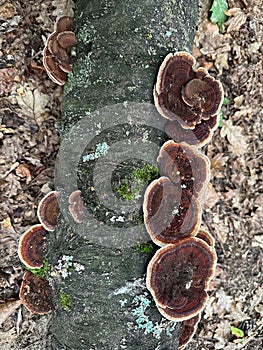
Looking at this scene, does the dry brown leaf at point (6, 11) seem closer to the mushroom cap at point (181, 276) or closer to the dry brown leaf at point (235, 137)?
the dry brown leaf at point (235, 137)

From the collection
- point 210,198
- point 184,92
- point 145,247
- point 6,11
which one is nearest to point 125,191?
point 145,247

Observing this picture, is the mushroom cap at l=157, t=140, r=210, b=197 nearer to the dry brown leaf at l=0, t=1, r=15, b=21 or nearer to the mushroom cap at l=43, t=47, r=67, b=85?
the mushroom cap at l=43, t=47, r=67, b=85

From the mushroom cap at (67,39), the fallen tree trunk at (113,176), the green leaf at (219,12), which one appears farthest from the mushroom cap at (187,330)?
the green leaf at (219,12)

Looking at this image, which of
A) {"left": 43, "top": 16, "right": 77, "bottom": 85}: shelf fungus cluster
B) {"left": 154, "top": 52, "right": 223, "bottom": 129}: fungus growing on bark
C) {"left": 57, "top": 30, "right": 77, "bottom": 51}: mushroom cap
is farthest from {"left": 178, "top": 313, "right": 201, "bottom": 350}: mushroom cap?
{"left": 57, "top": 30, "right": 77, "bottom": 51}: mushroom cap

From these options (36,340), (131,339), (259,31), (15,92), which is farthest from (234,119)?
(36,340)

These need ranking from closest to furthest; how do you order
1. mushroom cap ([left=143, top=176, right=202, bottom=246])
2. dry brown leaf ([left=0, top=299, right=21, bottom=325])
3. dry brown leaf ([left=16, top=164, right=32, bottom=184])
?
mushroom cap ([left=143, top=176, right=202, bottom=246]) → dry brown leaf ([left=0, top=299, right=21, bottom=325]) → dry brown leaf ([left=16, top=164, right=32, bottom=184])

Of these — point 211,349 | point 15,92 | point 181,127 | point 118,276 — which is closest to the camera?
point 118,276

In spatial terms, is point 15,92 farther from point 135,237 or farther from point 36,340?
point 36,340
